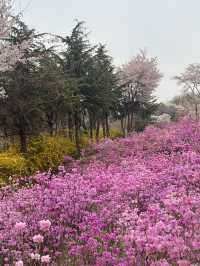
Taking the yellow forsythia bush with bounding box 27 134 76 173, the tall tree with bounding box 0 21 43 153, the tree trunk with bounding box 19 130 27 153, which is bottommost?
the yellow forsythia bush with bounding box 27 134 76 173

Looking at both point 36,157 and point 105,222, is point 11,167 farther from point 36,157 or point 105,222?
point 105,222

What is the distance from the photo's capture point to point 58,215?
28.6 feet

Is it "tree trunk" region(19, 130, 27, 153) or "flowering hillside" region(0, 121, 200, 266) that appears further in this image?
"tree trunk" region(19, 130, 27, 153)

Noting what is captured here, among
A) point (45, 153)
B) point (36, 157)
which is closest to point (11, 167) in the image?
point (36, 157)

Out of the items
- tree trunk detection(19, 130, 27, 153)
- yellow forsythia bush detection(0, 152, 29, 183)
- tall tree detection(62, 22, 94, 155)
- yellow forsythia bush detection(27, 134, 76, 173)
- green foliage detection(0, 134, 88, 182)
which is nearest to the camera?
yellow forsythia bush detection(0, 152, 29, 183)

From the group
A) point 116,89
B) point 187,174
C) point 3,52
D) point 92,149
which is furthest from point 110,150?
point 116,89

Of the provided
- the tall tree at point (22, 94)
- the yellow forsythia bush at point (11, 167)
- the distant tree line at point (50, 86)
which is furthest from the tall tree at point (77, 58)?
the yellow forsythia bush at point (11, 167)

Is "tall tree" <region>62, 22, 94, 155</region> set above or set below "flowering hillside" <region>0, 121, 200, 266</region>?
above

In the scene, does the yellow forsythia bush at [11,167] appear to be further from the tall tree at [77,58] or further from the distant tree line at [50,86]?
the tall tree at [77,58]

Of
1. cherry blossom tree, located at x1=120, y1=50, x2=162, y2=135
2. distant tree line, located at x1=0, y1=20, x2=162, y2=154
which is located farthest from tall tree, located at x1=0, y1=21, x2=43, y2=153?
cherry blossom tree, located at x1=120, y1=50, x2=162, y2=135

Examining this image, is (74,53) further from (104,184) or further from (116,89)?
(104,184)

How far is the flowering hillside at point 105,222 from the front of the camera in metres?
6.25

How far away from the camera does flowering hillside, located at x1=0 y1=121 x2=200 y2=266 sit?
20.5ft

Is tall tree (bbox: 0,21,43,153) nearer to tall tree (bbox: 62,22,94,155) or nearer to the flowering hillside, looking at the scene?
tall tree (bbox: 62,22,94,155)
